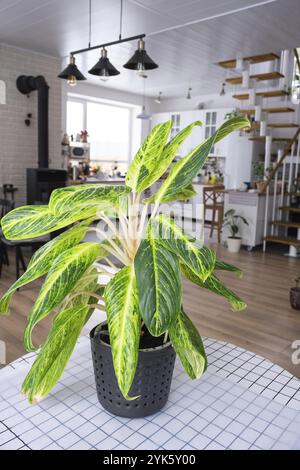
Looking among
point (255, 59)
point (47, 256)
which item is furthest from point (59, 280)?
point (255, 59)

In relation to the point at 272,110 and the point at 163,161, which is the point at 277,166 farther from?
the point at 163,161

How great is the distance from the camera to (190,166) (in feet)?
2.47

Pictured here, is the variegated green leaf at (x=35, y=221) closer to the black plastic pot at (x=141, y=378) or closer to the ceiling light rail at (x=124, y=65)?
the black plastic pot at (x=141, y=378)

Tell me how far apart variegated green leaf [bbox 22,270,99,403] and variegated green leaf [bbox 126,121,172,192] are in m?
0.30

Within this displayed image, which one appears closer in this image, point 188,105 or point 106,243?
point 106,243

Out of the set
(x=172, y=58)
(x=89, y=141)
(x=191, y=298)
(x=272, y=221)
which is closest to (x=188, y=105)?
(x=89, y=141)

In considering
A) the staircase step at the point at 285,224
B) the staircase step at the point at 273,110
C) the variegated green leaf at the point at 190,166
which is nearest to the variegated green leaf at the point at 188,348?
the variegated green leaf at the point at 190,166

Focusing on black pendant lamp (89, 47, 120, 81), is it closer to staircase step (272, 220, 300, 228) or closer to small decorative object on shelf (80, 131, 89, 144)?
staircase step (272, 220, 300, 228)

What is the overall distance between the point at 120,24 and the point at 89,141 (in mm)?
4868

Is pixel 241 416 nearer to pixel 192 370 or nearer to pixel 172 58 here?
pixel 192 370

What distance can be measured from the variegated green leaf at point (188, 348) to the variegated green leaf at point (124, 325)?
0.14 m

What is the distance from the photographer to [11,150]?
6062 mm

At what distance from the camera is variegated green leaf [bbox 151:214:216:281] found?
669 mm

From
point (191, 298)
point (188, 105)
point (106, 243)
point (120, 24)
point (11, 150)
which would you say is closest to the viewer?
point (106, 243)
